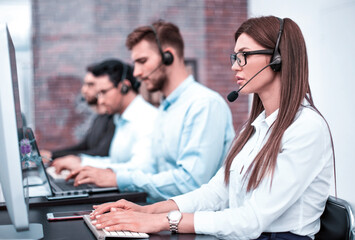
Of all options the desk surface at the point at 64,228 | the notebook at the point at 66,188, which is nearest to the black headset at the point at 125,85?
the notebook at the point at 66,188

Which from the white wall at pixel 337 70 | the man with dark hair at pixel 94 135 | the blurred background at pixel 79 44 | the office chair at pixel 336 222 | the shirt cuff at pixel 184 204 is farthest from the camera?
the blurred background at pixel 79 44

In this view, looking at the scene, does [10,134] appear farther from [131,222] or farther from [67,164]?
[67,164]

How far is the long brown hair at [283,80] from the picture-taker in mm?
1305

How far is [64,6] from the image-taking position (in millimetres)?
4625

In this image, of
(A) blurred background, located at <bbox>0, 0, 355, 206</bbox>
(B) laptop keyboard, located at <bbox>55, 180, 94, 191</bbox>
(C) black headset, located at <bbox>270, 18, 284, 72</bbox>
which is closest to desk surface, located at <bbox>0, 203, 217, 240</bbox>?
(B) laptop keyboard, located at <bbox>55, 180, 94, 191</bbox>

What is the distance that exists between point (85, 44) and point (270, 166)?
3.76 meters

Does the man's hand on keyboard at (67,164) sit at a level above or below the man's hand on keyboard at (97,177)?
below

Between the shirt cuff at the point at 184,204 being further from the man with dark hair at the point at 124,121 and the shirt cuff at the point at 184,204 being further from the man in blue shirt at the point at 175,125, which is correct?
the man with dark hair at the point at 124,121

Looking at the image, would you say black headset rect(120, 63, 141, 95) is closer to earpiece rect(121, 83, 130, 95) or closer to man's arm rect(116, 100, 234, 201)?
earpiece rect(121, 83, 130, 95)

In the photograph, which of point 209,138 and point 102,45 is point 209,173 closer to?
point 209,138

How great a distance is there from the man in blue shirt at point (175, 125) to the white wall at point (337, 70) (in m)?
0.80

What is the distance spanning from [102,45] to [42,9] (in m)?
0.72

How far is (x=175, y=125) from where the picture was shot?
223cm

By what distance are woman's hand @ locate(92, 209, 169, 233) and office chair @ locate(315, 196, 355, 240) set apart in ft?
1.67
